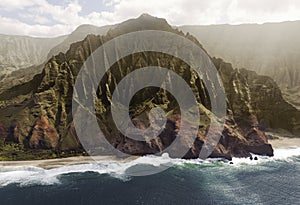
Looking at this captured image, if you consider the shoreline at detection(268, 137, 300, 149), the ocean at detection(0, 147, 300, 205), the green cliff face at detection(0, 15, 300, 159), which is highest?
the green cliff face at detection(0, 15, 300, 159)

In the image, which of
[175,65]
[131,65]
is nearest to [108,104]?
[131,65]

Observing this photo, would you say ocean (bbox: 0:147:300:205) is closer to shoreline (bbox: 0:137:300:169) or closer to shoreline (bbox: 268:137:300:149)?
shoreline (bbox: 0:137:300:169)

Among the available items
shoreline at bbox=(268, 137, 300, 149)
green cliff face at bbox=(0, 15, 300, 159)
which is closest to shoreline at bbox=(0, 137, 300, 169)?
green cliff face at bbox=(0, 15, 300, 159)

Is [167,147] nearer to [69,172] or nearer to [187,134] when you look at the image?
[187,134]

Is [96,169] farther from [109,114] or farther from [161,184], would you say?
[109,114]

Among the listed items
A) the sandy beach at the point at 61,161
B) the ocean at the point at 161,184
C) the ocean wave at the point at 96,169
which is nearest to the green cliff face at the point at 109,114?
the ocean wave at the point at 96,169

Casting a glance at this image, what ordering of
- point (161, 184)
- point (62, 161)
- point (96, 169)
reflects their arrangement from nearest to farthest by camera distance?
point (161, 184) → point (96, 169) → point (62, 161)

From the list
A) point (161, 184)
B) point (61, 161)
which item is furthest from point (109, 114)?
point (161, 184)
